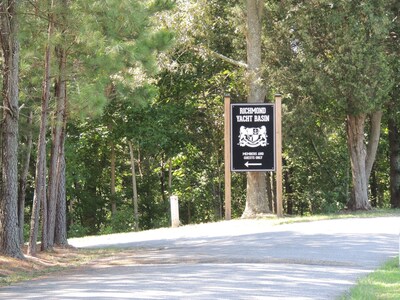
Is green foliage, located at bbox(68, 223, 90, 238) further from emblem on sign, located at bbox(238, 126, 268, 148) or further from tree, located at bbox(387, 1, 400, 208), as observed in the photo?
tree, located at bbox(387, 1, 400, 208)

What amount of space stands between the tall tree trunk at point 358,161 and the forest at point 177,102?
0.05m

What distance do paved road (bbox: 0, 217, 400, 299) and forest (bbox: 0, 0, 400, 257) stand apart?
3.29 metres

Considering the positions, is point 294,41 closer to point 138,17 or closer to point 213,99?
point 213,99

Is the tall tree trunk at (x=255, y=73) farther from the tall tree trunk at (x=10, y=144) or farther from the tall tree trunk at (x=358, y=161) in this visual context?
the tall tree trunk at (x=10, y=144)

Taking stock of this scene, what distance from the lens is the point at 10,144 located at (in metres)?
17.7

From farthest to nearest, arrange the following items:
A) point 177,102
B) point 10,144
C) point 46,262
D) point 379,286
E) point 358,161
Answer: point 177,102 → point 358,161 → point 46,262 → point 10,144 → point 379,286

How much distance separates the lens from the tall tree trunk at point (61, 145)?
1952cm

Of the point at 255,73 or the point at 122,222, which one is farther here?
the point at 122,222

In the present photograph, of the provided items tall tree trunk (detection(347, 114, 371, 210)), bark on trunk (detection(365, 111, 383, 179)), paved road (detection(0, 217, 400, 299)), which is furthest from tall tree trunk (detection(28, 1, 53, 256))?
bark on trunk (detection(365, 111, 383, 179))

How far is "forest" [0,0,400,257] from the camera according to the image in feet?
59.6

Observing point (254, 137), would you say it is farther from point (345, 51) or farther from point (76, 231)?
point (76, 231)

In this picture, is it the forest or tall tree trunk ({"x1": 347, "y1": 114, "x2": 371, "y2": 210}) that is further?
tall tree trunk ({"x1": 347, "y1": 114, "x2": 371, "y2": 210})

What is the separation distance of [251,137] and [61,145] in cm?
763

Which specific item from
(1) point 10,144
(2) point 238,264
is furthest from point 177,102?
(2) point 238,264
